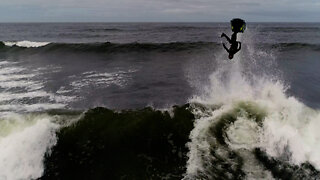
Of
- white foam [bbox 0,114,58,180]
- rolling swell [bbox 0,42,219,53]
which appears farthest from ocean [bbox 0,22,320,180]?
rolling swell [bbox 0,42,219,53]

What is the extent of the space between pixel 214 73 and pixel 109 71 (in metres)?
7.35

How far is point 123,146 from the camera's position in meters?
11.0

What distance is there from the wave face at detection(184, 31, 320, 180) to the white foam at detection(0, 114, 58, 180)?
183 inches

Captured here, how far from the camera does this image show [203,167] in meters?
9.39

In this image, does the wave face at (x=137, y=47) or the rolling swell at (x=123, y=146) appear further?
the wave face at (x=137, y=47)

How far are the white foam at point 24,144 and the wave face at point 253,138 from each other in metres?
4.65

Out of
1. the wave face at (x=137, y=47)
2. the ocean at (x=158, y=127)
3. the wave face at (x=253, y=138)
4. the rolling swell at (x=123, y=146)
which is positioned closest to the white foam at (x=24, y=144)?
the ocean at (x=158, y=127)

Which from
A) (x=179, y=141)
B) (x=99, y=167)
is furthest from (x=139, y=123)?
(x=99, y=167)

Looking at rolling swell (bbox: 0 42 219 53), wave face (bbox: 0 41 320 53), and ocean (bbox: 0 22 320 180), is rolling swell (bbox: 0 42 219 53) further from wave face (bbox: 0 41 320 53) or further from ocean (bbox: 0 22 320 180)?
ocean (bbox: 0 22 320 180)

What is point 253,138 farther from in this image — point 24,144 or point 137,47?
point 137,47

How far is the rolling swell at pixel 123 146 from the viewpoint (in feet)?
31.8

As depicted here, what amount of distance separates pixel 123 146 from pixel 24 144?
3166 millimetres

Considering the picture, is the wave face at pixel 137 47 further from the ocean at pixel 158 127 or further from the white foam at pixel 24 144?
the white foam at pixel 24 144

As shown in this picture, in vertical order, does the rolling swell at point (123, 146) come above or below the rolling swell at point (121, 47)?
below
